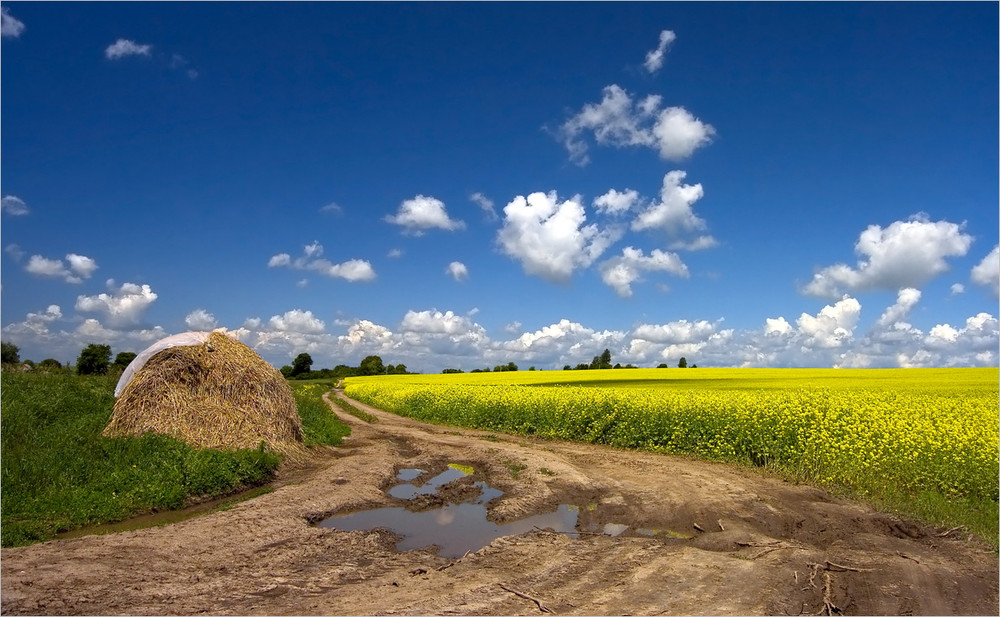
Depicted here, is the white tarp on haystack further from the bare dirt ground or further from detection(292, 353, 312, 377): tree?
detection(292, 353, 312, 377): tree

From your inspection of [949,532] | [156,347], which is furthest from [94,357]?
[949,532]

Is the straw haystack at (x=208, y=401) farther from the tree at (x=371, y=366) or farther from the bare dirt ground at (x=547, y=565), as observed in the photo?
the tree at (x=371, y=366)

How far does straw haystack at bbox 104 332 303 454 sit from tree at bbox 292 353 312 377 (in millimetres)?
70041

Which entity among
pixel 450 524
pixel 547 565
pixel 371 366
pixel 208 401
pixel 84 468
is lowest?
pixel 450 524

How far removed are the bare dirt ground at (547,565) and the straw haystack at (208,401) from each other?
4511mm

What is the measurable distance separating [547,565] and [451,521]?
289 centimetres

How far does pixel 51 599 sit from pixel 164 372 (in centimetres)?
989

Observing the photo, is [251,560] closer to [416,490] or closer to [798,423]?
[416,490]

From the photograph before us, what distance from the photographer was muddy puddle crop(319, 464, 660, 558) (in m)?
8.20

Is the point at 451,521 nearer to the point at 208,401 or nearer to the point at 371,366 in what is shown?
the point at 208,401

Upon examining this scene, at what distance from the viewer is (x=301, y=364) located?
8369cm

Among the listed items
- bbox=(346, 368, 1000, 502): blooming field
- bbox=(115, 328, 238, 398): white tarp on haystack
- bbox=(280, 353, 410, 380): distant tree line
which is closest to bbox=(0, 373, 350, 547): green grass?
bbox=(115, 328, 238, 398): white tarp on haystack

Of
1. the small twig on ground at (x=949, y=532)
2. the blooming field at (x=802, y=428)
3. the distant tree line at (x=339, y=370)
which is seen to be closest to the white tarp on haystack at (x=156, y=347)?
the blooming field at (x=802, y=428)

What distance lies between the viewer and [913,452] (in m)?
11.4
